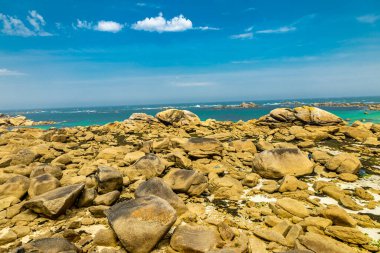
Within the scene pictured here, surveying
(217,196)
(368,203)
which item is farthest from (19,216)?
(368,203)

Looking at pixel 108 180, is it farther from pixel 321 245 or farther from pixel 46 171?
pixel 321 245

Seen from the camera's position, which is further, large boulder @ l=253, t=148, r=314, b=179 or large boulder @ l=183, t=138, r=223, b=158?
large boulder @ l=183, t=138, r=223, b=158

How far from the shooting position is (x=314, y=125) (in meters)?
28.0

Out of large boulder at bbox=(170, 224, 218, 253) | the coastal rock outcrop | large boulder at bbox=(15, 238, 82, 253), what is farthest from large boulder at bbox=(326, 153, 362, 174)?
the coastal rock outcrop

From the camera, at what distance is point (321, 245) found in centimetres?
639

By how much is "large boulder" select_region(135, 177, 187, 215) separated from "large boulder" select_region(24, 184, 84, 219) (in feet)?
7.65

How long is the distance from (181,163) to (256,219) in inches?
225

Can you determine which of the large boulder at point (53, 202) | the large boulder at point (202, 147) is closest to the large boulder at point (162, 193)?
the large boulder at point (53, 202)

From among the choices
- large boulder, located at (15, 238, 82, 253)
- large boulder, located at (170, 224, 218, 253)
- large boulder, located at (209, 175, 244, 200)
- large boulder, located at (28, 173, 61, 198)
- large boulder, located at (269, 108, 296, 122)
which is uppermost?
large boulder, located at (269, 108, 296, 122)

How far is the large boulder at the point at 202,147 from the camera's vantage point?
15.3 metres

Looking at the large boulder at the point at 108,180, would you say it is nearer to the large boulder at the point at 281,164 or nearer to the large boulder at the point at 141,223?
the large boulder at the point at 141,223

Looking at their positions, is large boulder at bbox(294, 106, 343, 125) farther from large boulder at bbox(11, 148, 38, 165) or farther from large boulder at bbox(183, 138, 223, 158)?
large boulder at bbox(11, 148, 38, 165)

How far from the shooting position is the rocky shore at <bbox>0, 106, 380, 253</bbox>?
679 centimetres

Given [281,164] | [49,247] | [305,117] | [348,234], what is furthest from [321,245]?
[305,117]
